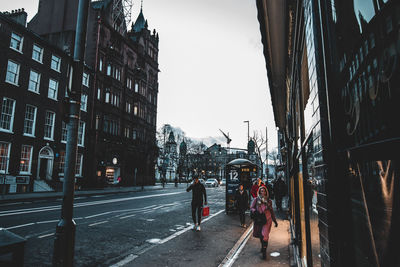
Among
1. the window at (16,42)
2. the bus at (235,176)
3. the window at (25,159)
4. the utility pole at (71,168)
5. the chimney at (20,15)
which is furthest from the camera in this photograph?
the chimney at (20,15)

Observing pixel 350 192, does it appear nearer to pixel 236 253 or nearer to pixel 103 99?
pixel 236 253

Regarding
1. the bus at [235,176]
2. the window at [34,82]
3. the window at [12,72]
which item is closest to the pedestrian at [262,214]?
the bus at [235,176]

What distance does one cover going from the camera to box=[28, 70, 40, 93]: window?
24.2 m

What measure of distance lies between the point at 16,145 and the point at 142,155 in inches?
836

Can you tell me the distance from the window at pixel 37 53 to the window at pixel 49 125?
5341mm

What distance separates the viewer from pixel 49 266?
494 centimetres

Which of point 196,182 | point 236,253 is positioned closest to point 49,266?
point 236,253

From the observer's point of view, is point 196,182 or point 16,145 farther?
point 16,145

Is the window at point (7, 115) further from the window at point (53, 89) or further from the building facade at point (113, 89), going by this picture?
the building facade at point (113, 89)

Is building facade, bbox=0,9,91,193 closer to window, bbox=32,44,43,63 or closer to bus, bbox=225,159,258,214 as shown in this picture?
window, bbox=32,44,43,63

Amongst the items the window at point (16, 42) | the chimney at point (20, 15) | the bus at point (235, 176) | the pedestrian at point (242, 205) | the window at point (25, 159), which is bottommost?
the pedestrian at point (242, 205)

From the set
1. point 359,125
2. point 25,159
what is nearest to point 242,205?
point 359,125

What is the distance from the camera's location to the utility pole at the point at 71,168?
3988 mm

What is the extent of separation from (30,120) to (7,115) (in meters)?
2.31
